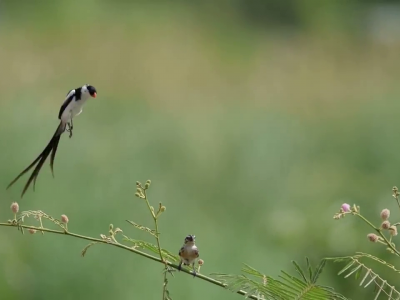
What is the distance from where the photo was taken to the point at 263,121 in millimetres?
3275

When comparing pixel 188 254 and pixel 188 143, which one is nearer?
pixel 188 254

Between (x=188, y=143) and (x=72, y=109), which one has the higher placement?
(x=188, y=143)

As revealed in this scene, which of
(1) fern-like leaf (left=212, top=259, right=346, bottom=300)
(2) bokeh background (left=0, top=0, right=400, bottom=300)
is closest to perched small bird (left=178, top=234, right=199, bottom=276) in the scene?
(1) fern-like leaf (left=212, top=259, right=346, bottom=300)

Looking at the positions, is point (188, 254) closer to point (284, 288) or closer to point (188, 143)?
point (284, 288)

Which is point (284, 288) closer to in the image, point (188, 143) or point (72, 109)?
point (72, 109)

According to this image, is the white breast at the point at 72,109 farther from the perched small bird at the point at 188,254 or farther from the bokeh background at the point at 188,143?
the bokeh background at the point at 188,143

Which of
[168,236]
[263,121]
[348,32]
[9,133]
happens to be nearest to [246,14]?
[348,32]

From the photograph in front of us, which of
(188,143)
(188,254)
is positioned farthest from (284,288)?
(188,143)

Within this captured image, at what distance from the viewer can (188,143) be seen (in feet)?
9.44

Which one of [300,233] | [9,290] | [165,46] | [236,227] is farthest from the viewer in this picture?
[165,46]

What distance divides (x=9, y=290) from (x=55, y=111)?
1.24m

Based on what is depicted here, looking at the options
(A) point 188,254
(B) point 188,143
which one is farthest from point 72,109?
(B) point 188,143

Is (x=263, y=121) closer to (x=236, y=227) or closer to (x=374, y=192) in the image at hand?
(x=236, y=227)

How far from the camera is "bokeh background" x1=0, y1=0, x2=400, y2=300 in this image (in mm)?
1667
